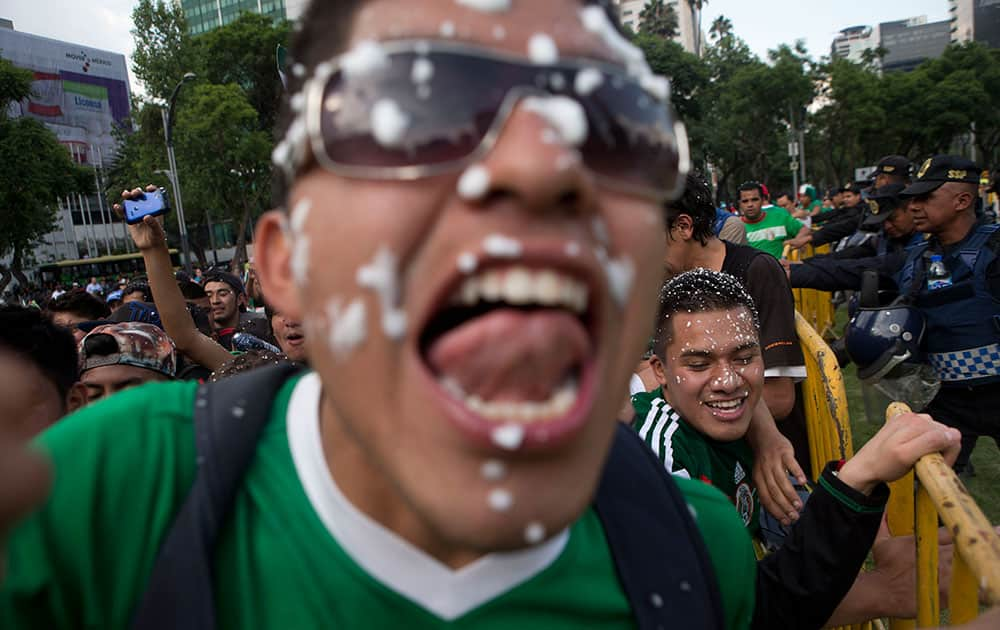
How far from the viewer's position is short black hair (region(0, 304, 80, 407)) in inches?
98.4

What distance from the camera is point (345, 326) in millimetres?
1004

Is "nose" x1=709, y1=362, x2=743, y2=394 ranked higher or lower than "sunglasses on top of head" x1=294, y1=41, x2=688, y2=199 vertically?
lower

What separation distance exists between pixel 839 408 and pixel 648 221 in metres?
2.21

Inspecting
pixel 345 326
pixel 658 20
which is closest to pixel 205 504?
pixel 345 326

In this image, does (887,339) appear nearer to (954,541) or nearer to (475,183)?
(954,541)

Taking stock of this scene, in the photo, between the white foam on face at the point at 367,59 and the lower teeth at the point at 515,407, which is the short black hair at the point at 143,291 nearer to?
the white foam on face at the point at 367,59

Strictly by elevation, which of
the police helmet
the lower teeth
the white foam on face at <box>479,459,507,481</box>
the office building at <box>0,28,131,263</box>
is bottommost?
the police helmet

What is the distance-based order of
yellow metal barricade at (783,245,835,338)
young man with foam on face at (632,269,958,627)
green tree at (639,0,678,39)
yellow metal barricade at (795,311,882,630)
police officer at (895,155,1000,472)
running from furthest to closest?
green tree at (639,0,678,39)
yellow metal barricade at (783,245,835,338)
police officer at (895,155,1000,472)
yellow metal barricade at (795,311,882,630)
young man with foam on face at (632,269,958,627)

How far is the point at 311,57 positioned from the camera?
1.16m

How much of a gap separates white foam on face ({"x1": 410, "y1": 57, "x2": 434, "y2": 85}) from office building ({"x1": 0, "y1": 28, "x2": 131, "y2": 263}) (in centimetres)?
5943

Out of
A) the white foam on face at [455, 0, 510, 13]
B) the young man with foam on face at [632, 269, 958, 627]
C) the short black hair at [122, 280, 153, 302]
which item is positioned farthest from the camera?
the short black hair at [122, 280, 153, 302]

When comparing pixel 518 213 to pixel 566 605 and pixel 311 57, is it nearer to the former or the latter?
pixel 311 57

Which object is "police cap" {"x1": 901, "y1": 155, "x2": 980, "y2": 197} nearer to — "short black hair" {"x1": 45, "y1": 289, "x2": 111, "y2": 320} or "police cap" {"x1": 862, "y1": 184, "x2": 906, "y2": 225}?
"police cap" {"x1": 862, "y1": 184, "x2": 906, "y2": 225}

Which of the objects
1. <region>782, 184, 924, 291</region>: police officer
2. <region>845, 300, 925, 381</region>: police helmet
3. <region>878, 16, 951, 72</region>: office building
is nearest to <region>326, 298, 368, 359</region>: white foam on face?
<region>845, 300, 925, 381</region>: police helmet
